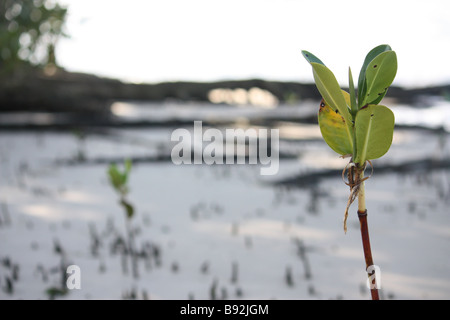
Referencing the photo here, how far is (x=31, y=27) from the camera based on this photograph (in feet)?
26.7

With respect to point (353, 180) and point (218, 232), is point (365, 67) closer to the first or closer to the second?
point (353, 180)

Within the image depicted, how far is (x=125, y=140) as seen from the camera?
29.3ft

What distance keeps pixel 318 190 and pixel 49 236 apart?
113 inches

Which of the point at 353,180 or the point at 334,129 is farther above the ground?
the point at 334,129

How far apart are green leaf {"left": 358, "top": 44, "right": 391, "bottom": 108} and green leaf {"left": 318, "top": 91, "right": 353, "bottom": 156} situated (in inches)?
2.5

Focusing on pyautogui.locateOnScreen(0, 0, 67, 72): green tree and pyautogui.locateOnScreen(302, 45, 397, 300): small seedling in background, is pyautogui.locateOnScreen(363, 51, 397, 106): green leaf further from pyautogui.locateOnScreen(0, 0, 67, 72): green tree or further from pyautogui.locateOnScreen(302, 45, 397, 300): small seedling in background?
pyautogui.locateOnScreen(0, 0, 67, 72): green tree

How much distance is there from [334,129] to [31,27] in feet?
26.3

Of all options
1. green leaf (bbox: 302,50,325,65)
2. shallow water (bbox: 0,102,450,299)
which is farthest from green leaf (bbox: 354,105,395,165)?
shallow water (bbox: 0,102,450,299)

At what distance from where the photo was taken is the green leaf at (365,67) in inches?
46.4

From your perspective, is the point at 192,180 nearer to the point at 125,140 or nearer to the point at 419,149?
the point at 125,140

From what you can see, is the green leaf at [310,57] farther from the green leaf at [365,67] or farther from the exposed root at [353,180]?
the exposed root at [353,180]

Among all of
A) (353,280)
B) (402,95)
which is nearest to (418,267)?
(353,280)

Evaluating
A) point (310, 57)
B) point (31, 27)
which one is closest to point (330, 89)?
point (310, 57)

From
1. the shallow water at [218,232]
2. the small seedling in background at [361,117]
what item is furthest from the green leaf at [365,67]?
the shallow water at [218,232]
